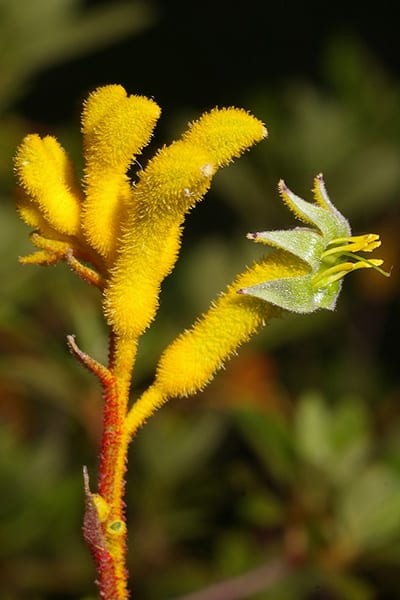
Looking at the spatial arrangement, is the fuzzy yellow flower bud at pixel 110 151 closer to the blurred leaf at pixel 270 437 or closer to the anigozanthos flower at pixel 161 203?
the anigozanthos flower at pixel 161 203

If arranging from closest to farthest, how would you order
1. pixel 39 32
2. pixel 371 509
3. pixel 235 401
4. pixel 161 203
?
pixel 161 203, pixel 371 509, pixel 235 401, pixel 39 32

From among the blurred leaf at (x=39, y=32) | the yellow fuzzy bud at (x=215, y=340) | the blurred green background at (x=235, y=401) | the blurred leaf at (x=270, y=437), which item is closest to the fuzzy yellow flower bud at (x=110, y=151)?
the yellow fuzzy bud at (x=215, y=340)

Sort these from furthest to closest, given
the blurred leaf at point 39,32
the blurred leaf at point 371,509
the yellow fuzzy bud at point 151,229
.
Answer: the blurred leaf at point 39,32 → the blurred leaf at point 371,509 → the yellow fuzzy bud at point 151,229

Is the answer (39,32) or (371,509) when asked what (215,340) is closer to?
(371,509)

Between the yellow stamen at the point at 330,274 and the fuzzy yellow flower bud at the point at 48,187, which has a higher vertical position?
the fuzzy yellow flower bud at the point at 48,187

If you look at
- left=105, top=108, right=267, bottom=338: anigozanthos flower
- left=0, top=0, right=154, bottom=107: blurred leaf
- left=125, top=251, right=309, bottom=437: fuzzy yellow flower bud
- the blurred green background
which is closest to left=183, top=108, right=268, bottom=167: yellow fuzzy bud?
left=105, top=108, right=267, bottom=338: anigozanthos flower

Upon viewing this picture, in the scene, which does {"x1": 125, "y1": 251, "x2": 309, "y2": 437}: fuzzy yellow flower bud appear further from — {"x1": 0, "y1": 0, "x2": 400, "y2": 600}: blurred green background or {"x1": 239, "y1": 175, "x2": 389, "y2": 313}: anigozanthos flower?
{"x1": 0, "y1": 0, "x2": 400, "y2": 600}: blurred green background

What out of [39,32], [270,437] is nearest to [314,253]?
[270,437]

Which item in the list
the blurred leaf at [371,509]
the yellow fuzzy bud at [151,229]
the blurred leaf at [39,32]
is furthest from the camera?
the blurred leaf at [39,32]
